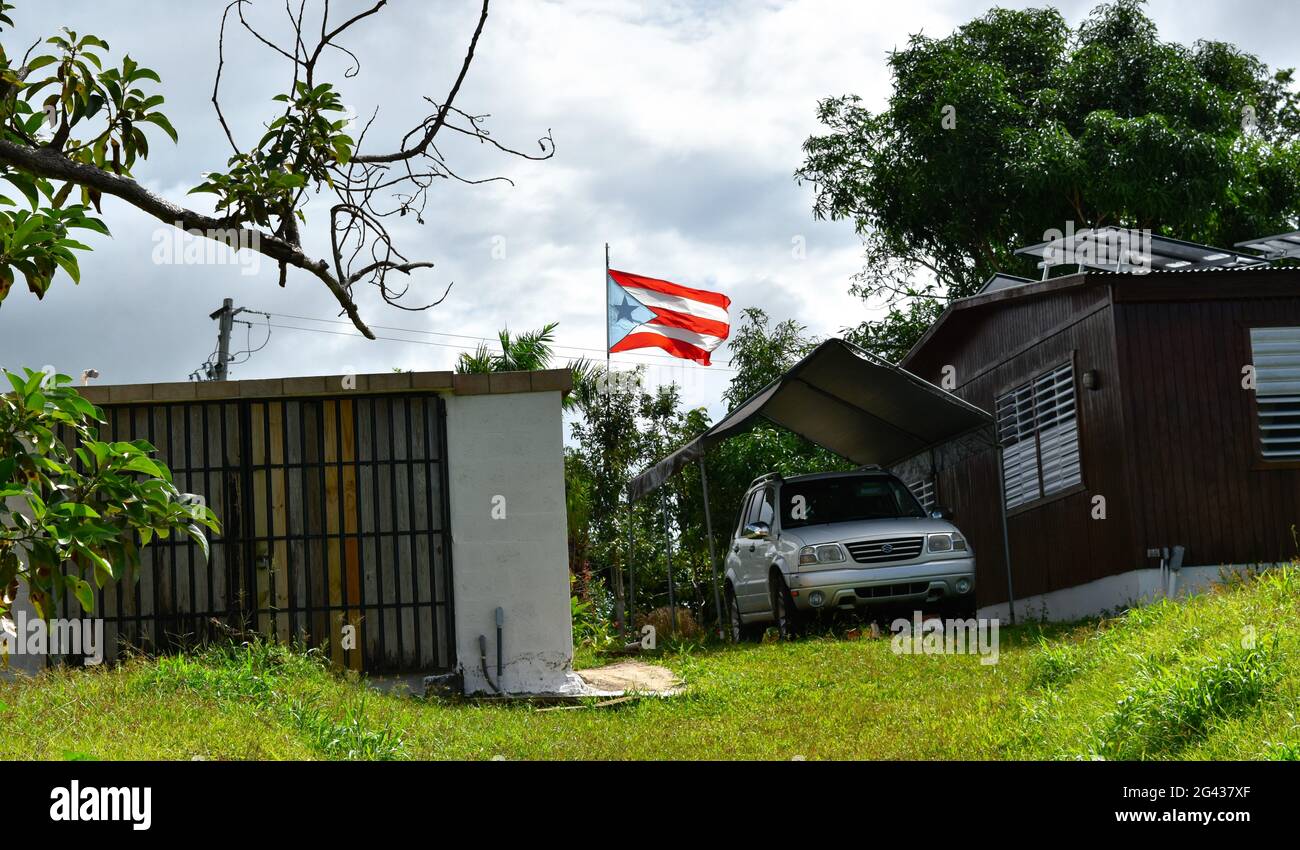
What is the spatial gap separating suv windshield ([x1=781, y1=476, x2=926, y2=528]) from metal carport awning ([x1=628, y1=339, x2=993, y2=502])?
962 mm

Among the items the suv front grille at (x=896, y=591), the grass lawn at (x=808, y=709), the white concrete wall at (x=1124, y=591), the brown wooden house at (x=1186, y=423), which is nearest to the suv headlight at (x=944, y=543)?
the suv front grille at (x=896, y=591)

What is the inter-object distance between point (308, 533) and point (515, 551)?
1732 mm

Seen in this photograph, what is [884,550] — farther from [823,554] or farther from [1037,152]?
[1037,152]

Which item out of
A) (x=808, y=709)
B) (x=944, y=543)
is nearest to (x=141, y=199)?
(x=808, y=709)

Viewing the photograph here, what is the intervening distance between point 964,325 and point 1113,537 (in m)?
5.07

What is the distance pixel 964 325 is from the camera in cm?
1844

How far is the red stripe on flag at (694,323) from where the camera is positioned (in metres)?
19.5

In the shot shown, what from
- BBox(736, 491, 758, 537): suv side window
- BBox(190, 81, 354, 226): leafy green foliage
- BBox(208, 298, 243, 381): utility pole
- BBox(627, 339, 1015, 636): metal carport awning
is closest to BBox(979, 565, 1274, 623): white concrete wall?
BBox(627, 339, 1015, 636): metal carport awning

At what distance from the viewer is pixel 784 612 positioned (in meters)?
13.7

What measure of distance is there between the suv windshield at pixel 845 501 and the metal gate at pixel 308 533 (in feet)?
14.7

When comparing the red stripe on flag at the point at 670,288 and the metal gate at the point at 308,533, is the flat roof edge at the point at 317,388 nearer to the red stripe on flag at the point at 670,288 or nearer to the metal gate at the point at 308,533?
the metal gate at the point at 308,533

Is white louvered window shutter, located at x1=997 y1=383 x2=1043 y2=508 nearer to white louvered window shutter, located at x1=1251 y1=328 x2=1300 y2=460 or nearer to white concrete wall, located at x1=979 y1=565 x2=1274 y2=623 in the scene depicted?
white concrete wall, located at x1=979 y1=565 x2=1274 y2=623
